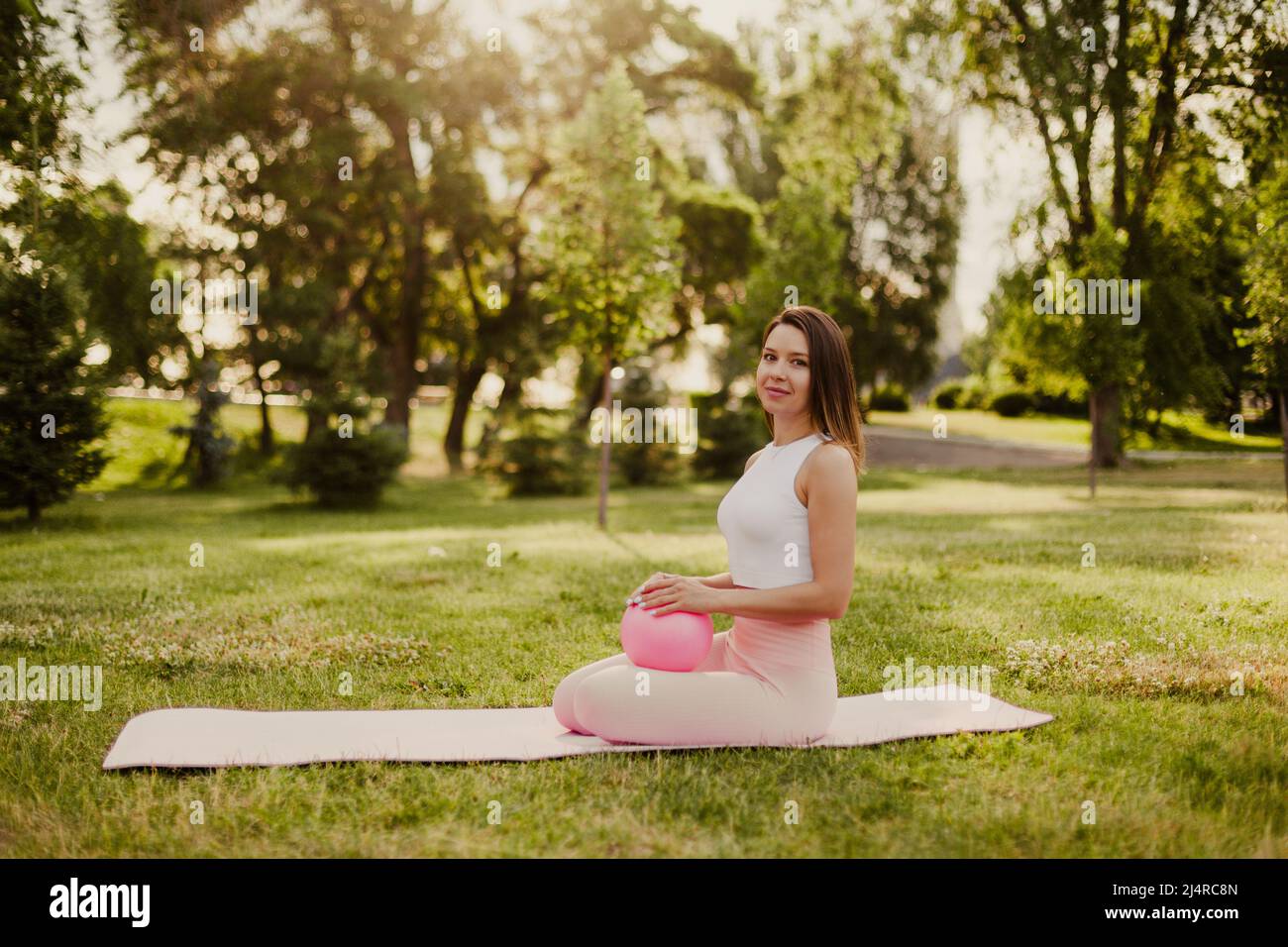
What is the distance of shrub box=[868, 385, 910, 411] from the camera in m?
49.7

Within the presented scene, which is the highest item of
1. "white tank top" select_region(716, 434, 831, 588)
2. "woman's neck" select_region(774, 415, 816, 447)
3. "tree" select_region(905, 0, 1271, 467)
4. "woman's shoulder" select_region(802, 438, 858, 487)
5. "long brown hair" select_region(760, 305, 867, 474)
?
"tree" select_region(905, 0, 1271, 467)

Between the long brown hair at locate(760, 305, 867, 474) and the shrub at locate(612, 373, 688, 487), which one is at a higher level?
the long brown hair at locate(760, 305, 867, 474)

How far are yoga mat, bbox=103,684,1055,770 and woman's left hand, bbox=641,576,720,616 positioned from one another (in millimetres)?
702

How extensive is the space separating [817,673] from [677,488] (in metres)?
19.8

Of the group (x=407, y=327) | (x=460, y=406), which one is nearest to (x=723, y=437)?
(x=407, y=327)

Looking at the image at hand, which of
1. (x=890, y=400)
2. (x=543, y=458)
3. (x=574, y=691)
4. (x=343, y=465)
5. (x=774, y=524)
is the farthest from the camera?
(x=890, y=400)

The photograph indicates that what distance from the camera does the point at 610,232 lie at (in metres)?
13.6

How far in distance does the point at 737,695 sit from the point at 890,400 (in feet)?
157

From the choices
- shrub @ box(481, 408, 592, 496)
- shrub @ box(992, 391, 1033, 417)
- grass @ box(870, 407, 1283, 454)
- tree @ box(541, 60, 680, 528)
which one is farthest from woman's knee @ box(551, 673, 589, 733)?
shrub @ box(992, 391, 1033, 417)

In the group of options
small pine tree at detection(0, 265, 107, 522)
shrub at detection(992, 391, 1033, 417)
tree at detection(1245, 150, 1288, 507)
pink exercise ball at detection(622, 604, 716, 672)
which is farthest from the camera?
shrub at detection(992, 391, 1033, 417)

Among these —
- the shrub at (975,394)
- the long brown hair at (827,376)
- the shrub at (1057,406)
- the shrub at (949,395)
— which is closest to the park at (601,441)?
the long brown hair at (827,376)

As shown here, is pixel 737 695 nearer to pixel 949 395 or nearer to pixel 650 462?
pixel 650 462

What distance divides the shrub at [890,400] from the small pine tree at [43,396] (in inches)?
1596

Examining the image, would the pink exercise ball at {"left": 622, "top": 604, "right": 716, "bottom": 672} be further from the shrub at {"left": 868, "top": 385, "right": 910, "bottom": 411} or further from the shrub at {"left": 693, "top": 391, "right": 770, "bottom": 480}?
the shrub at {"left": 868, "top": 385, "right": 910, "bottom": 411}
